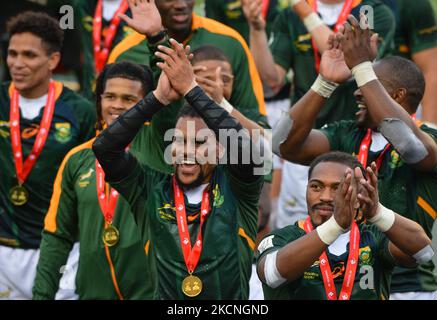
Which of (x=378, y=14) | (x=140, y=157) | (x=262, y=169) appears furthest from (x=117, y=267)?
(x=378, y=14)

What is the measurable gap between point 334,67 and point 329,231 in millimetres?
1233

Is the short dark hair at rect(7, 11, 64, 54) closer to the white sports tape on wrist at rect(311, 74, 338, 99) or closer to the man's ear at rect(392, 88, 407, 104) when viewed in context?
the white sports tape on wrist at rect(311, 74, 338, 99)

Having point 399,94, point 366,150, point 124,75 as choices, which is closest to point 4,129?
point 124,75

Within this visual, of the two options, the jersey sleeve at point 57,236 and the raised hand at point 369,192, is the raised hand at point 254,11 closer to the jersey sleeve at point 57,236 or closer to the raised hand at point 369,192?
the jersey sleeve at point 57,236

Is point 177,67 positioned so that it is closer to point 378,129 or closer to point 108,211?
point 378,129

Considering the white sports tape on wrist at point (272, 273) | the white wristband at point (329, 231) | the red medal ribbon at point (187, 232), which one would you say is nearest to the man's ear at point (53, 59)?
the red medal ribbon at point (187, 232)

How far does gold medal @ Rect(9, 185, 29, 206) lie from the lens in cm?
884

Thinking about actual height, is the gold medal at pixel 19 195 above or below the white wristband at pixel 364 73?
below

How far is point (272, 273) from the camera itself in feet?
21.0

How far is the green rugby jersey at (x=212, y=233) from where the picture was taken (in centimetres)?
683

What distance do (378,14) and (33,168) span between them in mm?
2580

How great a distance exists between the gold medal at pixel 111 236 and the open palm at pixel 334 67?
1614 mm
